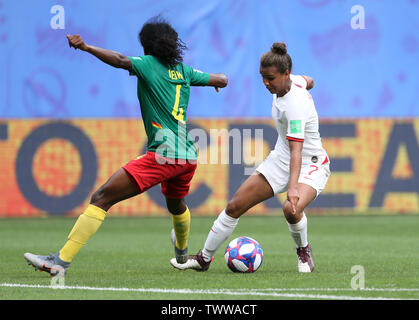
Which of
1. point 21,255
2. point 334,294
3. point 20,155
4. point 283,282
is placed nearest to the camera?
point 334,294

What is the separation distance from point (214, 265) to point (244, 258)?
3.10 feet

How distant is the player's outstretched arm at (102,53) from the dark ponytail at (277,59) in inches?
45.6

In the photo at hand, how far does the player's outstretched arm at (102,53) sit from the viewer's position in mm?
6809

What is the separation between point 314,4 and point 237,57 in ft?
6.79

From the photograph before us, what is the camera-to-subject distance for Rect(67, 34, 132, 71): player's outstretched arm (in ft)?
22.3

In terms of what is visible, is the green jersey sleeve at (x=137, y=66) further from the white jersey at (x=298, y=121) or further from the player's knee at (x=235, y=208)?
the player's knee at (x=235, y=208)

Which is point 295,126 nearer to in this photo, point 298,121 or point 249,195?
point 298,121

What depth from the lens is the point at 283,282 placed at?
692 cm

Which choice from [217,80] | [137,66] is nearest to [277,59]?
[217,80]

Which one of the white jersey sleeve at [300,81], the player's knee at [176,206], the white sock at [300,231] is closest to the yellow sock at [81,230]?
the player's knee at [176,206]

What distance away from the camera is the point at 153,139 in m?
7.48

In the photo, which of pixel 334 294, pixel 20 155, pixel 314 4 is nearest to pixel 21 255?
pixel 334 294
